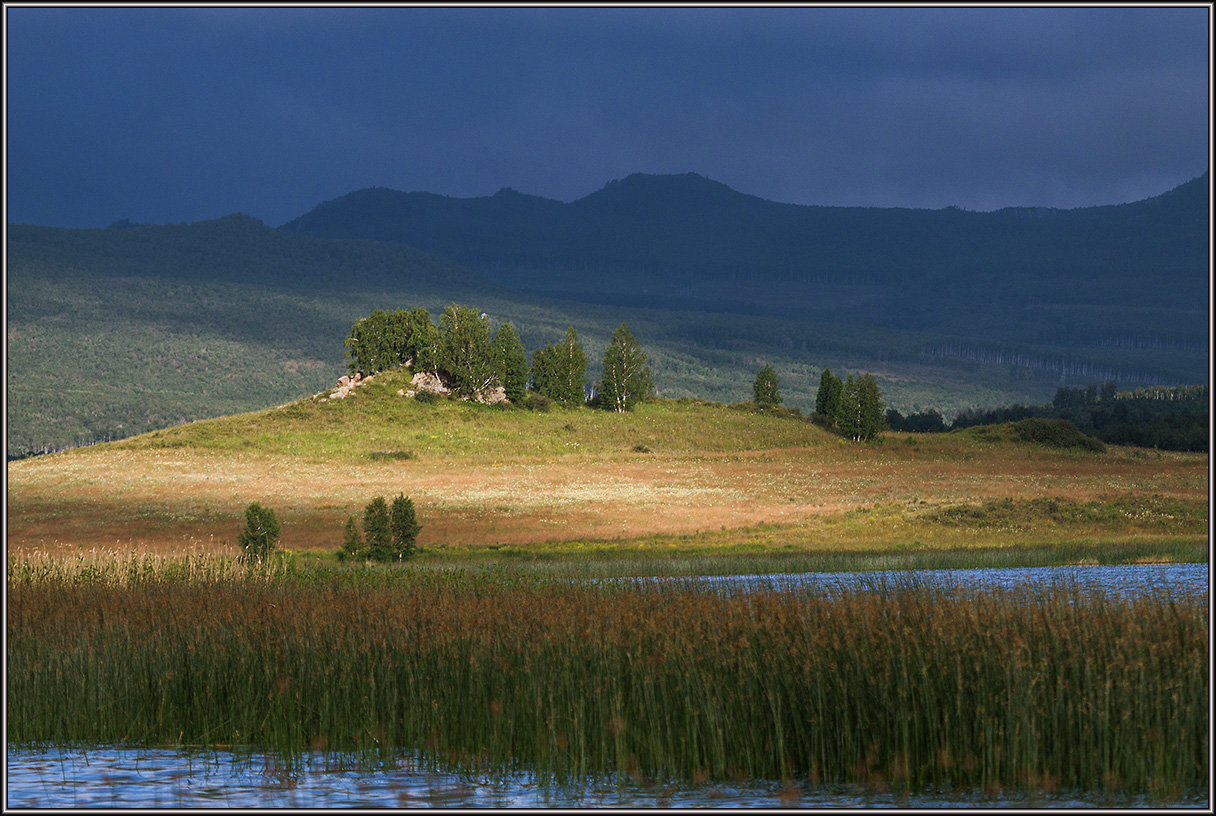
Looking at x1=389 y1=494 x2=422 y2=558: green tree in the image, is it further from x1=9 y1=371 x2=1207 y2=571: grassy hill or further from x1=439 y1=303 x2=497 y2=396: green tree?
x1=439 y1=303 x2=497 y2=396: green tree

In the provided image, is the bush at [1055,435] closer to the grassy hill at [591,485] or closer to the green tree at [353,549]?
the grassy hill at [591,485]

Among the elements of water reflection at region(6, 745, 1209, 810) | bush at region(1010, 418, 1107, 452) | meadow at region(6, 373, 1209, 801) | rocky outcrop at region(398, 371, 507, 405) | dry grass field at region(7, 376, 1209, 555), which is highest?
rocky outcrop at region(398, 371, 507, 405)

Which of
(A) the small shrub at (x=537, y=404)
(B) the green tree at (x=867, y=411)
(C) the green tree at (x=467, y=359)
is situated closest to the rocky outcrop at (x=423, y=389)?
(C) the green tree at (x=467, y=359)

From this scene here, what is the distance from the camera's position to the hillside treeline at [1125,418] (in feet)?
299

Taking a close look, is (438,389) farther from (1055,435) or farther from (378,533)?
(378,533)

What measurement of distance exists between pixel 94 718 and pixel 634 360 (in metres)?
98.8

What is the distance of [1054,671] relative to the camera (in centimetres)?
1125

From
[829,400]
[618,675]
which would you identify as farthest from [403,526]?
[829,400]

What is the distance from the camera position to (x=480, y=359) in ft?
343

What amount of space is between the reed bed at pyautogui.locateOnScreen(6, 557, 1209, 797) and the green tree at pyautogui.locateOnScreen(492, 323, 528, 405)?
89244 mm

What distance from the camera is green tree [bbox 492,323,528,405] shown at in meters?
106

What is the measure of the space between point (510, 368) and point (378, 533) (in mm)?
66303

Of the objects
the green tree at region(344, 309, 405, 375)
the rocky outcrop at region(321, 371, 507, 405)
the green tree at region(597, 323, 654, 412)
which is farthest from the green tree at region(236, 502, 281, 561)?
the green tree at region(597, 323, 654, 412)

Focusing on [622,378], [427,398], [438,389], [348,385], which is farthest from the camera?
[622,378]
